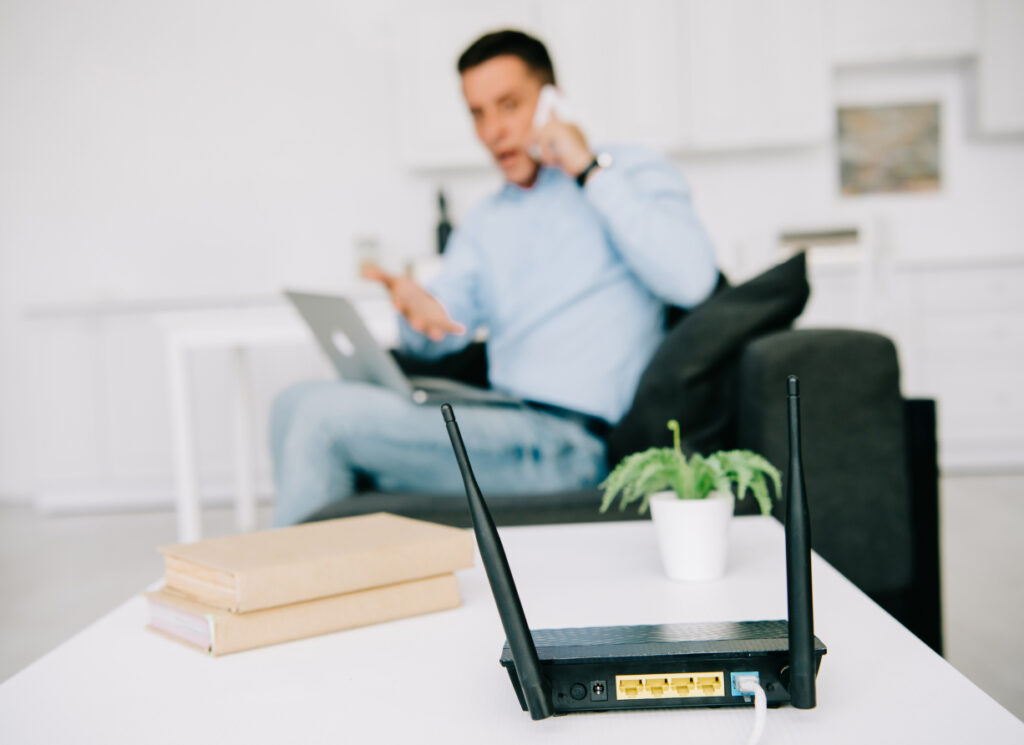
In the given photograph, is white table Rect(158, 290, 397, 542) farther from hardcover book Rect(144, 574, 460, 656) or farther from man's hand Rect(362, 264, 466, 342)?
hardcover book Rect(144, 574, 460, 656)

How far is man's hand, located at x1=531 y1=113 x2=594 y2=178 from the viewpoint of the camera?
5.47ft

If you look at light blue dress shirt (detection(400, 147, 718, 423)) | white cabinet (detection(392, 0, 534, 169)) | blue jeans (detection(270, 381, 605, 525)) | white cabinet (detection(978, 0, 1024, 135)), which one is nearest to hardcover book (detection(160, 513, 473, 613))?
blue jeans (detection(270, 381, 605, 525))

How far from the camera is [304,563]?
0.68 meters

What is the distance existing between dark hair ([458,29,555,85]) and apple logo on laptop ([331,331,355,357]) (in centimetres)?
64

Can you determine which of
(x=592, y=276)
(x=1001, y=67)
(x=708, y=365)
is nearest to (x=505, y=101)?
(x=592, y=276)

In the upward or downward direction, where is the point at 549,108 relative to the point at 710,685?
upward

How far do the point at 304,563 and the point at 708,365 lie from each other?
2.85ft

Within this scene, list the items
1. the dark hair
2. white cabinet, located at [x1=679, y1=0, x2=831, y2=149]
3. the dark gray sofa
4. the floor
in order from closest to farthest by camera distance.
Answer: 1. the dark gray sofa
2. the floor
3. the dark hair
4. white cabinet, located at [x1=679, y1=0, x2=831, y2=149]

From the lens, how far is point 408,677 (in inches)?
23.3

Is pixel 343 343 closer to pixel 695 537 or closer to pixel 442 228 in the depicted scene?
pixel 695 537

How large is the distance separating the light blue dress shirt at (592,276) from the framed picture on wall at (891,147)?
3.00 meters

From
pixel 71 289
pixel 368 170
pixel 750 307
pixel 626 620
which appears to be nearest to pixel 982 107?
pixel 368 170

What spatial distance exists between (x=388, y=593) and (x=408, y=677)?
137 mm

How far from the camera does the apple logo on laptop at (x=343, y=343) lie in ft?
5.36
